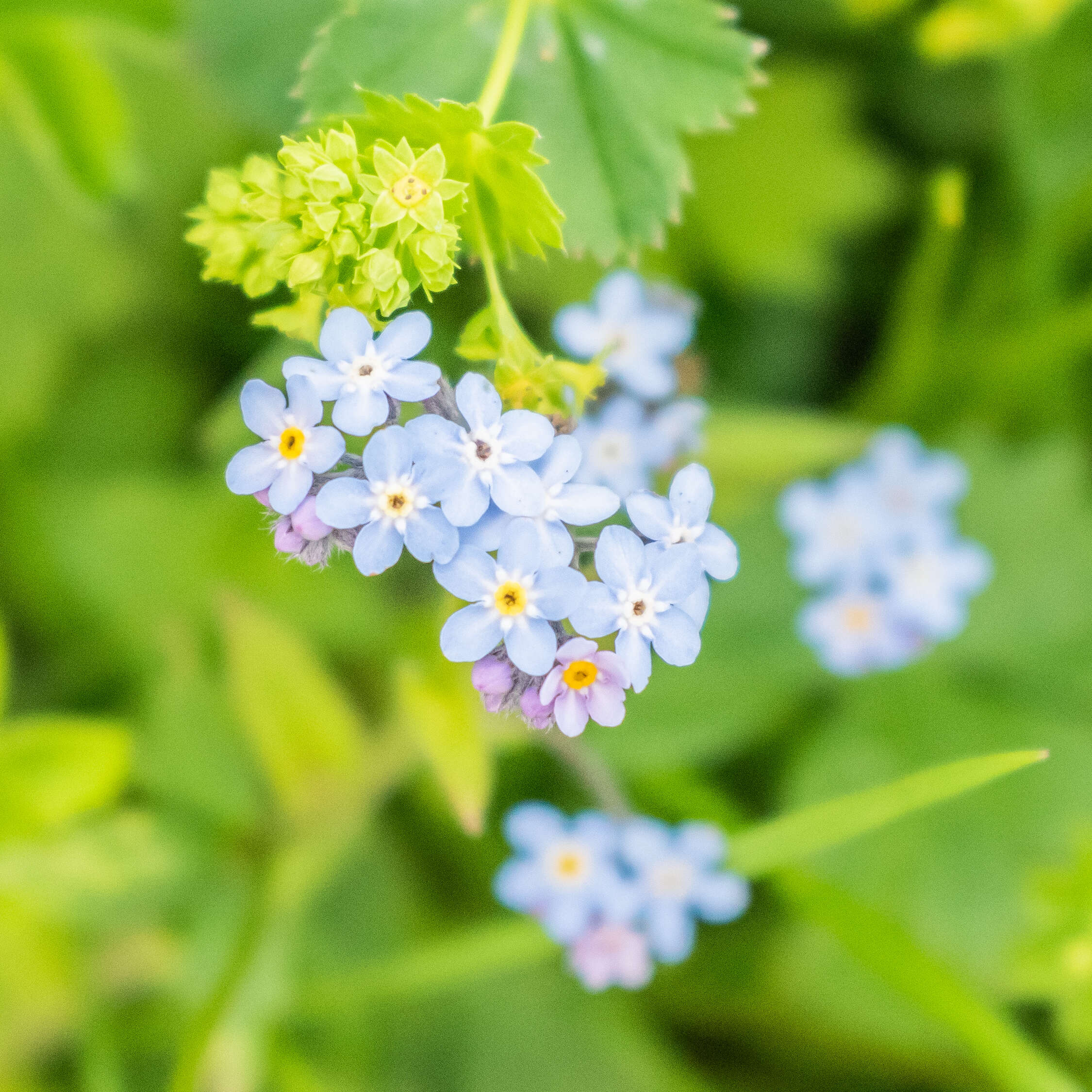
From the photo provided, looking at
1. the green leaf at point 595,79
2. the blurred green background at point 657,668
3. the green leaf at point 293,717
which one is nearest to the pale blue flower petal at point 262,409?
the green leaf at point 595,79

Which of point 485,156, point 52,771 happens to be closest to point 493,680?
point 485,156

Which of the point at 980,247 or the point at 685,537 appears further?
the point at 980,247

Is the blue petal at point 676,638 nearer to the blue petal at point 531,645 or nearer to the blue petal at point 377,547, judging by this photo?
the blue petal at point 531,645

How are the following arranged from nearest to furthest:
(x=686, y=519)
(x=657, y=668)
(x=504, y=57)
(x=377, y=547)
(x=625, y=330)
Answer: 1. (x=377, y=547)
2. (x=686, y=519)
3. (x=504, y=57)
4. (x=625, y=330)
5. (x=657, y=668)

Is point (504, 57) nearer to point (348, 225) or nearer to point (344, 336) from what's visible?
point (348, 225)

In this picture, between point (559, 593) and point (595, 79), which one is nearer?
point (559, 593)

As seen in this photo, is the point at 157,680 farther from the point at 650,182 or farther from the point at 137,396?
the point at 650,182

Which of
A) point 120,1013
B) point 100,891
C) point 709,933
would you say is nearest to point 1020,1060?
point 709,933
